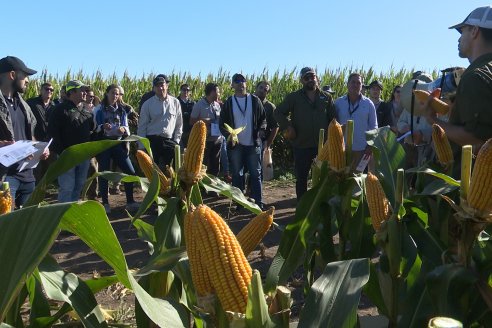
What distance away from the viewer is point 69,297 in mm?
1756

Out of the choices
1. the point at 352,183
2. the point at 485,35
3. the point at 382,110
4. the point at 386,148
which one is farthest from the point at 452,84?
the point at 382,110

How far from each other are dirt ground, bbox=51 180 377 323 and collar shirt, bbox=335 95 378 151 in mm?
1455

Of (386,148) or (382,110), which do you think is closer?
(386,148)

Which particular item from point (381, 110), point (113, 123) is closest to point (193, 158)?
point (113, 123)

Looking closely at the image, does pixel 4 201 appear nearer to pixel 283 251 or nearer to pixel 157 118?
pixel 283 251

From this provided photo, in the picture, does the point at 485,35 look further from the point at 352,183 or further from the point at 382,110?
the point at 382,110

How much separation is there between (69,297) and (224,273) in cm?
64

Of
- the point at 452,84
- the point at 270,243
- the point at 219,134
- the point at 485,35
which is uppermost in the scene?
the point at 485,35

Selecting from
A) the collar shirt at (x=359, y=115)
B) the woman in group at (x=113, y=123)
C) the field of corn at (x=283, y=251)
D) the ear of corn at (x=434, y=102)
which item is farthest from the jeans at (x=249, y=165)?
the field of corn at (x=283, y=251)

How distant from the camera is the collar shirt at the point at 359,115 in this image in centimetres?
746

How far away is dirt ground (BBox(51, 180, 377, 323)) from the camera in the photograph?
443 centimetres

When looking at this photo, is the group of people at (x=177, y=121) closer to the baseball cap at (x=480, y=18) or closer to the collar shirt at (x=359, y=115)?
the collar shirt at (x=359, y=115)

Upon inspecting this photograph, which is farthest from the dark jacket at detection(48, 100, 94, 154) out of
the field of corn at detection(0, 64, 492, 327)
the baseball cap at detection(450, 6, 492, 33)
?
the baseball cap at detection(450, 6, 492, 33)

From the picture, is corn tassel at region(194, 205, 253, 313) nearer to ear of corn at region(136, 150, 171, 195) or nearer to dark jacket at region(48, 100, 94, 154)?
ear of corn at region(136, 150, 171, 195)
